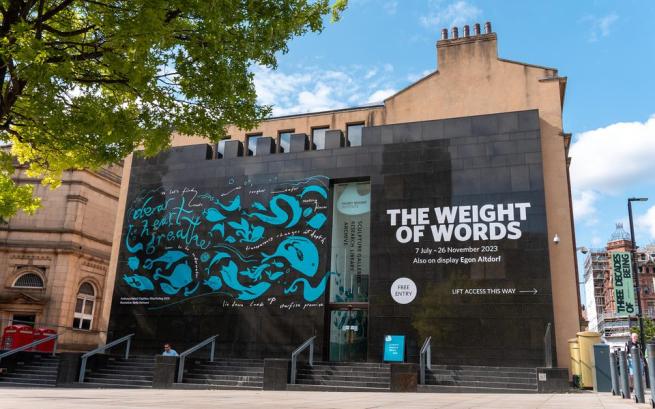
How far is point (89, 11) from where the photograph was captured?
346 inches

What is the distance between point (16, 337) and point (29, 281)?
8.26m

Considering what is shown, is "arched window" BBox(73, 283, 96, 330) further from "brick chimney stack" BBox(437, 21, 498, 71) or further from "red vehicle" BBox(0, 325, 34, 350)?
"brick chimney stack" BBox(437, 21, 498, 71)

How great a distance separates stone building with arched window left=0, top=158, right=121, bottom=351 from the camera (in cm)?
2948

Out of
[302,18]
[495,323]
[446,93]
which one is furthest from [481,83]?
[302,18]

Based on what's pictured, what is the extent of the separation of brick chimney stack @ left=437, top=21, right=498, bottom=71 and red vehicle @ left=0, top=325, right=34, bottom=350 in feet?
71.1

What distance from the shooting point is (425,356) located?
19984 millimetres

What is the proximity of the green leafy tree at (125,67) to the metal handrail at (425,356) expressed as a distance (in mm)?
11163

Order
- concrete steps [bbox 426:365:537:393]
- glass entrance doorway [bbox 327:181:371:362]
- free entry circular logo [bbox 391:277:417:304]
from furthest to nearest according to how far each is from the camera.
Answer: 1. glass entrance doorway [bbox 327:181:371:362]
2. free entry circular logo [bbox 391:277:417:304]
3. concrete steps [bbox 426:365:537:393]

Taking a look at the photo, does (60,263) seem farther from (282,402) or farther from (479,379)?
(282,402)

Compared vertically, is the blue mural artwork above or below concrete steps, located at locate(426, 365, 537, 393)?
above

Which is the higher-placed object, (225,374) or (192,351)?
(192,351)

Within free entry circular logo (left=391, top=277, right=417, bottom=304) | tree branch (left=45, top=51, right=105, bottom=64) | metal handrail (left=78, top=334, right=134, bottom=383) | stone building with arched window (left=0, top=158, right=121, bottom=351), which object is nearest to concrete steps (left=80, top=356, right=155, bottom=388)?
metal handrail (left=78, top=334, right=134, bottom=383)

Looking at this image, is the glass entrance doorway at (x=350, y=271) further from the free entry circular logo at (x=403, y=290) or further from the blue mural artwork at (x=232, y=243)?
the free entry circular logo at (x=403, y=290)

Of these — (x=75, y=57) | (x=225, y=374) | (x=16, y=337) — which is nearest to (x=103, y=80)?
(x=75, y=57)
